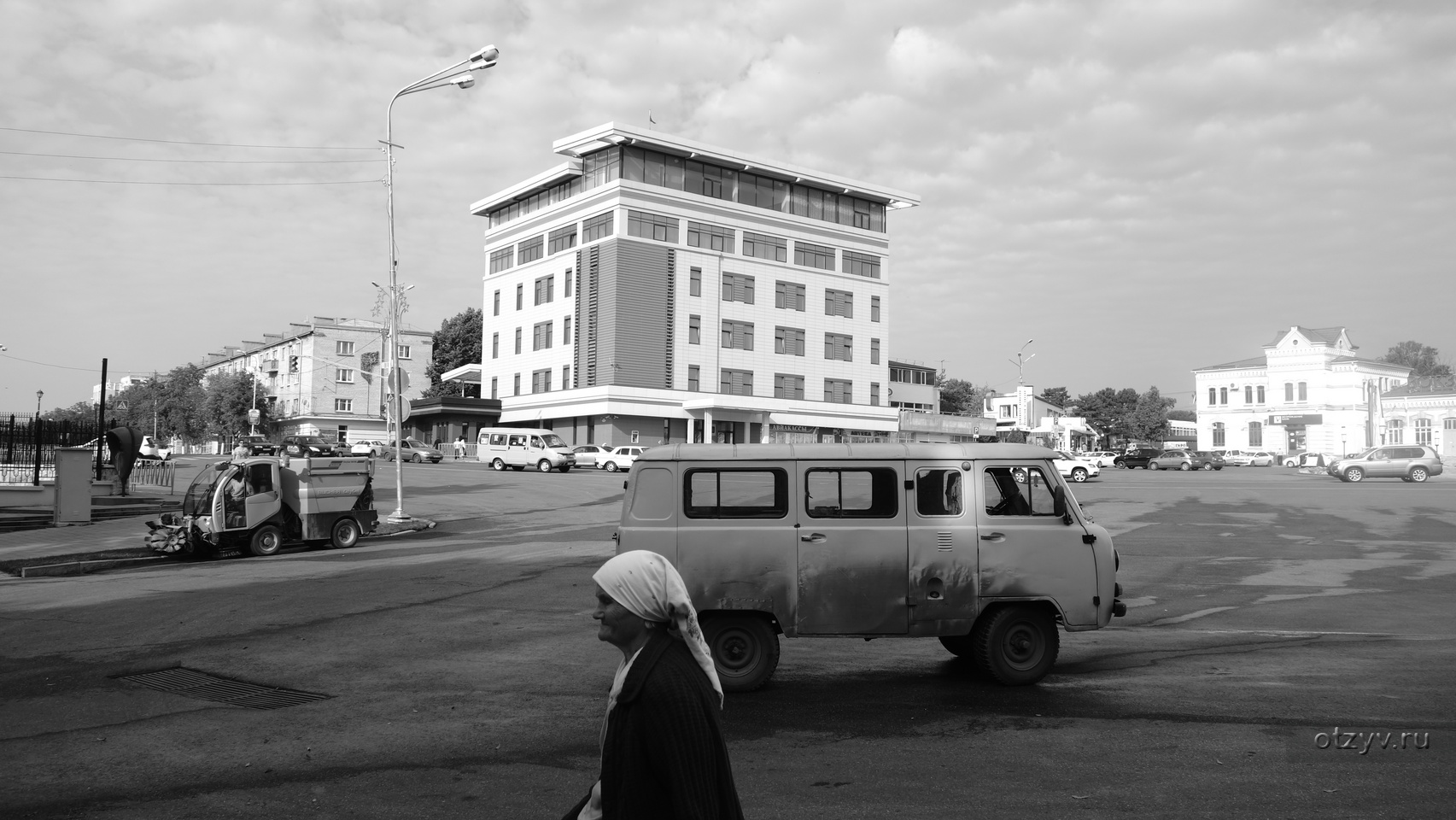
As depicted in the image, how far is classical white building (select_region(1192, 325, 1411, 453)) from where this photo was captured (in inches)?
3452

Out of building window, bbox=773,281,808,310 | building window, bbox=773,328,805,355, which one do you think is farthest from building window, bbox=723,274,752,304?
building window, bbox=773,328,805,355

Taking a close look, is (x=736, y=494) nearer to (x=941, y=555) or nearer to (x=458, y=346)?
(x=941, y=555)

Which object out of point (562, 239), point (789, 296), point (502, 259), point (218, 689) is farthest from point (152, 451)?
point (218, 689)

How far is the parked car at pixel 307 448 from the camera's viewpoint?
20581 mm

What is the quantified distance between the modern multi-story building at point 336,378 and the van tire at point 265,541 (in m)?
77.3

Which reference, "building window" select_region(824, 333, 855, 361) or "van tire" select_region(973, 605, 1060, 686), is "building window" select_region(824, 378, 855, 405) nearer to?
"building window" select_region(824, 333, 855, 361)

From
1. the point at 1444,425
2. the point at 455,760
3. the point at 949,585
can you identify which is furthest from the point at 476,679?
the point at 1444,425

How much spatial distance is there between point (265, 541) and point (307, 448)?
8477 mm

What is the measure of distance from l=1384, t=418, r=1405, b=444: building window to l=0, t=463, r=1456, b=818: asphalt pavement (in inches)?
3311

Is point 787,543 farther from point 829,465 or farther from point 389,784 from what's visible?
point 389,784

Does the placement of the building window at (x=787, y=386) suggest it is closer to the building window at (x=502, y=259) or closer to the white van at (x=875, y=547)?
the building window at (x=502, y=259)

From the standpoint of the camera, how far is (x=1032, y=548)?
8.21 metres

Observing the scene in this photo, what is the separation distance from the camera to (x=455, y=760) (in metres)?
6.17

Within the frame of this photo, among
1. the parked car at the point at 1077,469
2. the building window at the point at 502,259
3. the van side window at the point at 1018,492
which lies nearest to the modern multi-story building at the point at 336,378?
the building window at the point at 502,259
